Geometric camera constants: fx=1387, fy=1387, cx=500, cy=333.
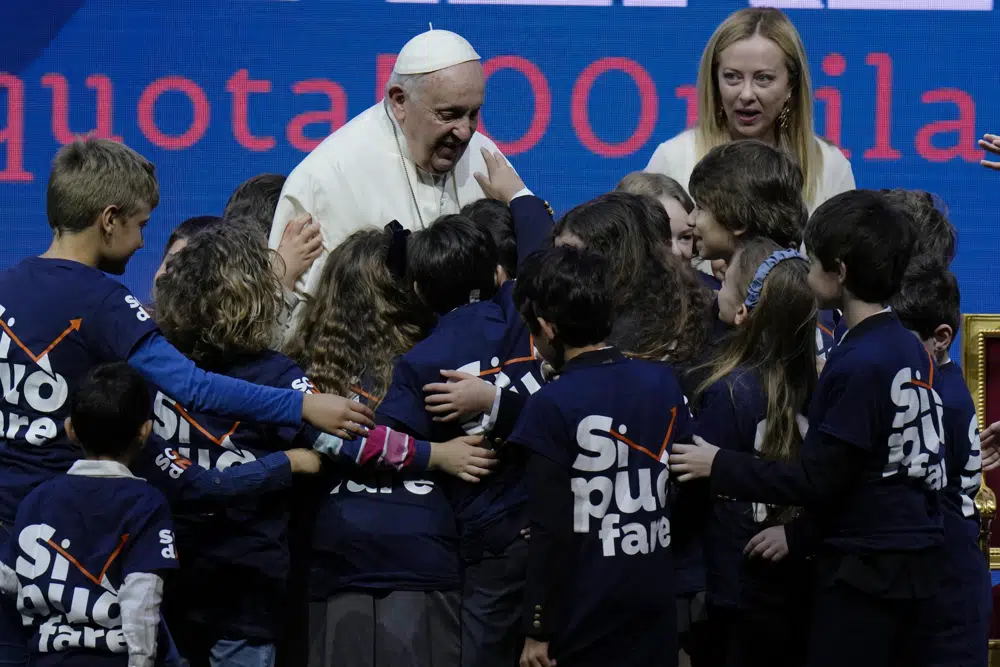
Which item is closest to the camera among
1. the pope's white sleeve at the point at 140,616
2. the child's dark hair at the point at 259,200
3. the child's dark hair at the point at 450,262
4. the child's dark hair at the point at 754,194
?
the pope's white sleeve at the point at 140,616

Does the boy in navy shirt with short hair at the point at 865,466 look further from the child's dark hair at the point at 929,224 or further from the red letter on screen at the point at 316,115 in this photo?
the red letter on screen at the point at 316,115

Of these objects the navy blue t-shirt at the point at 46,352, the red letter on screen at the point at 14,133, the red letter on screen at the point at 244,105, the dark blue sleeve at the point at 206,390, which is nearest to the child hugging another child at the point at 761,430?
the dark blue sleeve at the point at 206,390

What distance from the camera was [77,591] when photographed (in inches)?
106

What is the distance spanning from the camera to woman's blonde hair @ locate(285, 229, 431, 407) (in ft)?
10.4

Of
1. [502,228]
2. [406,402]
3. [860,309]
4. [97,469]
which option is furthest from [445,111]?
[97,469]

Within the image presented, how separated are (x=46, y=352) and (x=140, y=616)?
60cm

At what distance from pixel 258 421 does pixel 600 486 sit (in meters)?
0.74

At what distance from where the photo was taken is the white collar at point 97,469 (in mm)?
2762

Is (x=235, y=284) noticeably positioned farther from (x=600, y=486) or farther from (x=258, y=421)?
(x=600, y=486)

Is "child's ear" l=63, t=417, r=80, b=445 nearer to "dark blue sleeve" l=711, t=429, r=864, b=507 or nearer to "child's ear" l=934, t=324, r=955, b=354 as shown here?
"dark blue sleeve" l=711, t=429, r=864, b=507

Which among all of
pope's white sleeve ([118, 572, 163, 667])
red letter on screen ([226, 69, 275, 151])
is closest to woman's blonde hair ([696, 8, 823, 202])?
red letter on screen ([226, 69, 275, 151])

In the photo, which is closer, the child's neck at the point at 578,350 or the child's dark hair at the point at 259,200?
the child's neck at the point at 578,350

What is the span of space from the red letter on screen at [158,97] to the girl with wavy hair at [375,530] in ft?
6.66

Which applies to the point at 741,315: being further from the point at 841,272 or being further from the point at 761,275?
the point at 841,272
